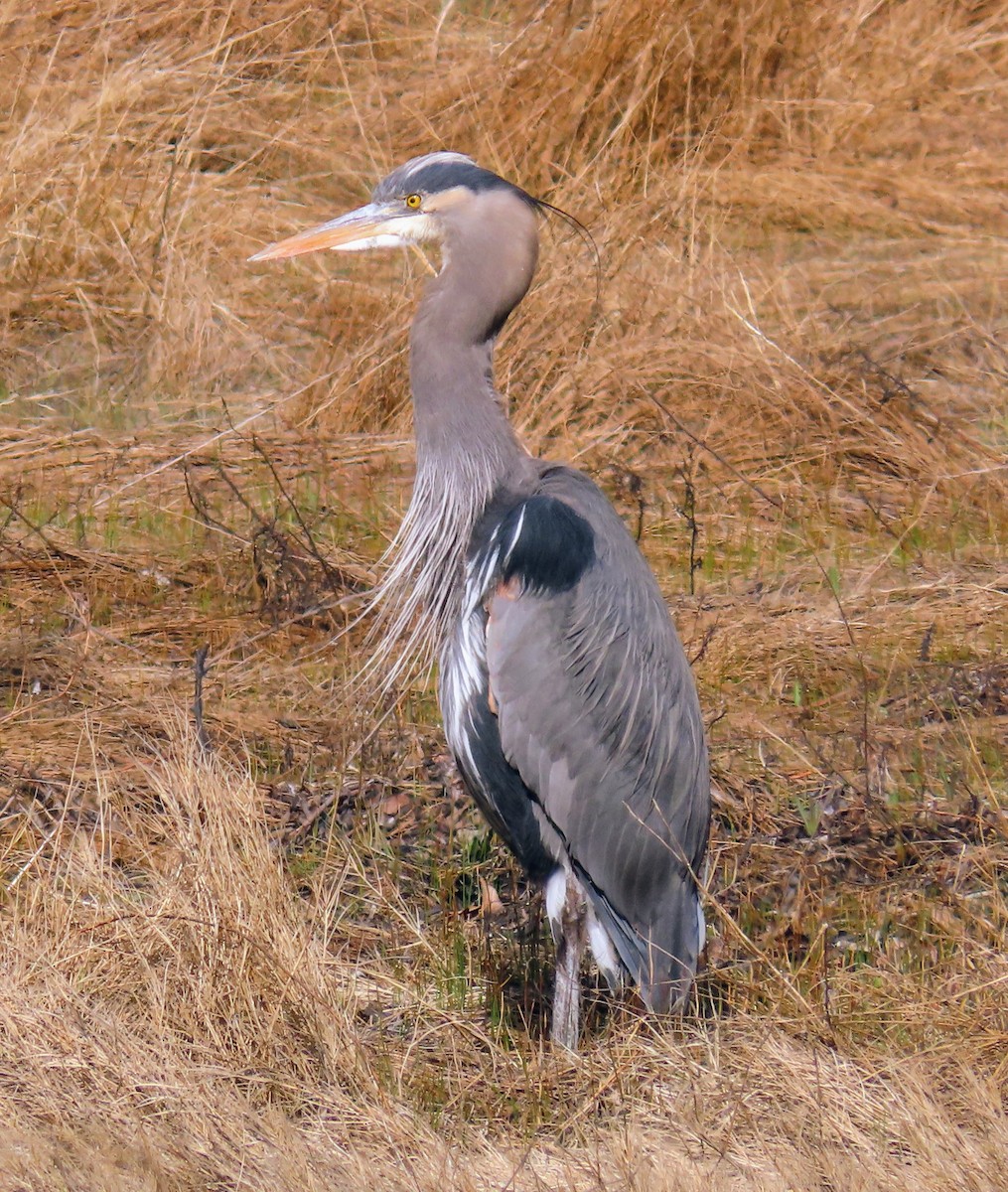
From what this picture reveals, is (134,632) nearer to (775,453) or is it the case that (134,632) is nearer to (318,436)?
(318,436)

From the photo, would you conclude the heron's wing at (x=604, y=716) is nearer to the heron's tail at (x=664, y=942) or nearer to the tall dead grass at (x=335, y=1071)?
the heron's tail at (x=664, y=942)

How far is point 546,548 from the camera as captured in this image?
330 cm

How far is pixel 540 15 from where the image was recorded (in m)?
7.71

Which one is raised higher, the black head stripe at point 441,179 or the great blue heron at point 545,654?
the black head stripe at point 441,179

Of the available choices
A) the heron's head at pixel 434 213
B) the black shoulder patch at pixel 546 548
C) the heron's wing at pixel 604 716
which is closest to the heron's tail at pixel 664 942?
the heron's wing at pixel 604 716

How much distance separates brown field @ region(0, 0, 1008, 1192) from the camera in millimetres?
2883

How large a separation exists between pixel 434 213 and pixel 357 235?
21 cm

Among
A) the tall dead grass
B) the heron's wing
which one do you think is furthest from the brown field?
the heron's wing

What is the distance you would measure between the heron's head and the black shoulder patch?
62 centimetres

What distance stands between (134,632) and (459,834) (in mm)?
1429

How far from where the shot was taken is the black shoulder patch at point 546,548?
10.8ft

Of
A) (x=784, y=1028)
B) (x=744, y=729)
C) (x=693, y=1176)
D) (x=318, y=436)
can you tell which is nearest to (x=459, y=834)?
(x=744, y=729)

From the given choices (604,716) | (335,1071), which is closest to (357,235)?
(604,716)

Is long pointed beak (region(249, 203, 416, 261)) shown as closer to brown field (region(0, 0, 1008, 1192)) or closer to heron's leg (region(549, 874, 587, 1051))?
brown field (region(0, 0, 1008, 1192))
